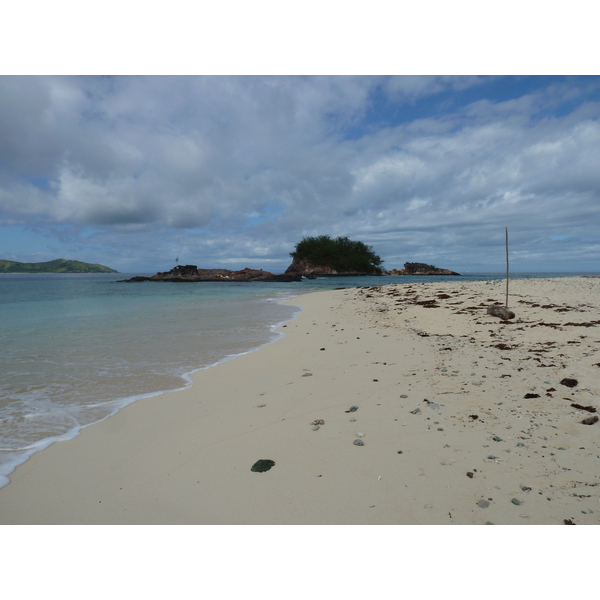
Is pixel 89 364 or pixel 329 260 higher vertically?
pixel 329 260

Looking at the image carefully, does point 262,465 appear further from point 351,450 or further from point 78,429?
point 78,429

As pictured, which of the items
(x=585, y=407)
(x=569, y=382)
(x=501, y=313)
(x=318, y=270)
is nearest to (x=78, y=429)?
(x=585, y=407)

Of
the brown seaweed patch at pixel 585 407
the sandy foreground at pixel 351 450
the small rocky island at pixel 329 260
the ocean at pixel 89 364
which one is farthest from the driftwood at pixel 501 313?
the small rocky island at pixel 329 260

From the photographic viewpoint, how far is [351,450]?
9.95 feet

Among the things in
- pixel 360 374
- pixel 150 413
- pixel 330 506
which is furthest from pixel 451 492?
pixel 150 413

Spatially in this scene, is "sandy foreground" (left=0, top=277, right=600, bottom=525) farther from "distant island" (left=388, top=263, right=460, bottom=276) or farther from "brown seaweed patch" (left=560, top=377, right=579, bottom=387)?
"distant island" (left=388, top=263, right=460, bottom=276)

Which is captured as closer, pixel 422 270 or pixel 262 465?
pixel 262 465

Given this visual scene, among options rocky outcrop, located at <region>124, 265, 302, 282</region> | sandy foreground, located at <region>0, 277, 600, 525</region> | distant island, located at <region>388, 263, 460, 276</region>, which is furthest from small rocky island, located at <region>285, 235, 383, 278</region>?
sandy foreground, located at <region>0, 277, 600, 525</region>

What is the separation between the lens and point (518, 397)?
380 cm

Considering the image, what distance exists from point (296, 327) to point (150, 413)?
6.64 metres

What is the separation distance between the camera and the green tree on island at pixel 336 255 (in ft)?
284

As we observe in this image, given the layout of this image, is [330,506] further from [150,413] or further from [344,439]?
[150,413]

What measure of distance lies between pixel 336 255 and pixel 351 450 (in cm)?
8530

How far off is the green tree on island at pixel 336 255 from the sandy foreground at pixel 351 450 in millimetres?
81633
